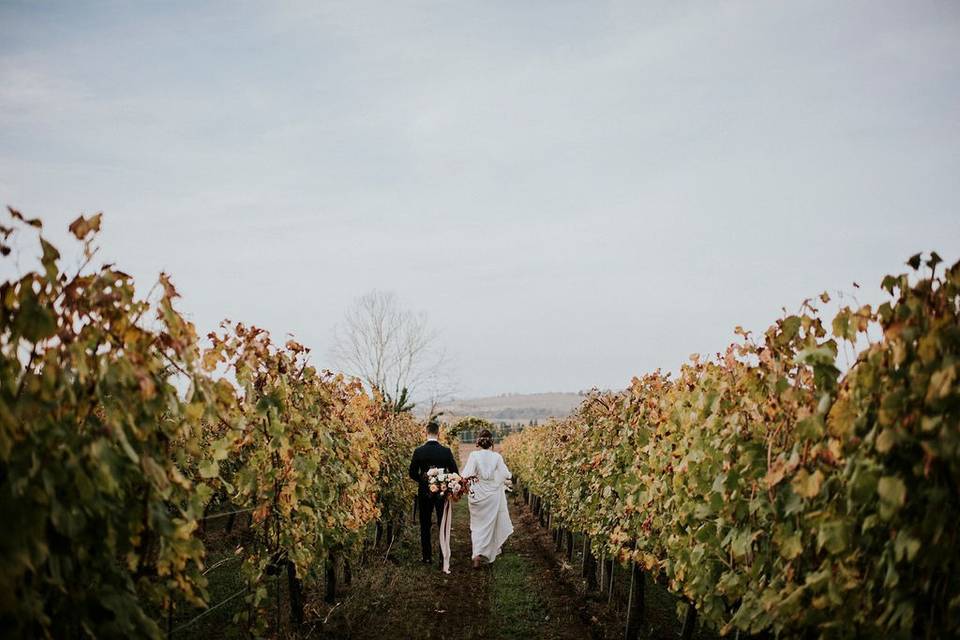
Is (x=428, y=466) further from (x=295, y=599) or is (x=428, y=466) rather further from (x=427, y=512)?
(x=295, y=599)

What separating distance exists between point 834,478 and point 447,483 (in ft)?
24.3

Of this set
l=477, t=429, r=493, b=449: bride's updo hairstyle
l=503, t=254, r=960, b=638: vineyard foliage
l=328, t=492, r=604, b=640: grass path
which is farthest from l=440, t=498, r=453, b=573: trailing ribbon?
l=503, t=254, r=960, b=638: vineyard foliage

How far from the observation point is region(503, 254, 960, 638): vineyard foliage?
7.68 feet

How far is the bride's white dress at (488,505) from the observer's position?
10.8 m

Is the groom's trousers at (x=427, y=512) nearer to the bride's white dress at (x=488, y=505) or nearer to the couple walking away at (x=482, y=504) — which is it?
the couple walking away at (x=482, y=504)

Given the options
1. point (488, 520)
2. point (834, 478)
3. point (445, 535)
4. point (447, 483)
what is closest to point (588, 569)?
point (488, 520)

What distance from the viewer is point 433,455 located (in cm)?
1025

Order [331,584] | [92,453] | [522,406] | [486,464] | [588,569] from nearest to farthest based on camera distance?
1. [92,453]
2. [331,584]
3. [588,569]
4. [486,464]
5. [522,406]

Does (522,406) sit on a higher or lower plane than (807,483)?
lower

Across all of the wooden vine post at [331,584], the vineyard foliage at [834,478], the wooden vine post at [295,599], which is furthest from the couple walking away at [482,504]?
the vineyard foliage at [834,478]

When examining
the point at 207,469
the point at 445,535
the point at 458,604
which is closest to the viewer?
the point at 207,469

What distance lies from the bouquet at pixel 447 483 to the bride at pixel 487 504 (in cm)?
97

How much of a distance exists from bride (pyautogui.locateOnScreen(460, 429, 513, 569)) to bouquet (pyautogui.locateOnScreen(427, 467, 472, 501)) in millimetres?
969

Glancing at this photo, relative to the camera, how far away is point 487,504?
10883mm
